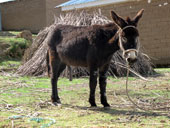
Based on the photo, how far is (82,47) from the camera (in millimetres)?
5746

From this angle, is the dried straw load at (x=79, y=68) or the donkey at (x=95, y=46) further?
the dried straw load at (x=79, y=68)

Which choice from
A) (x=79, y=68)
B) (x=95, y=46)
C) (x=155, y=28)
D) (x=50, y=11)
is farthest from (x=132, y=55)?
(x=50, y=11)

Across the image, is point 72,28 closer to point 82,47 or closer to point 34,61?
point 82,47

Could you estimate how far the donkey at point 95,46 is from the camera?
193 inches

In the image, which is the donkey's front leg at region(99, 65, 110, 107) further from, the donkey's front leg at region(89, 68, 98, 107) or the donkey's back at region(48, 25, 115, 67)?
the donkey's back at region(48, 25, 115, 67)

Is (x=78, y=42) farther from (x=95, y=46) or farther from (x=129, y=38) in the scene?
(x=129, y=38)

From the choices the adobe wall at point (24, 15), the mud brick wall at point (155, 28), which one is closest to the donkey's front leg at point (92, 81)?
the mud brick wall at point (155, 28)

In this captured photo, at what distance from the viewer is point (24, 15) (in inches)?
1215

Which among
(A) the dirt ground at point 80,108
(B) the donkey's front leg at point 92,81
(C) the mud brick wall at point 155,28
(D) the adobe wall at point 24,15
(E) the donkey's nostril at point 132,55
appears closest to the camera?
(A) the dirt ground at point 80,108

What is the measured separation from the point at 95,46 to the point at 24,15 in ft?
88.4

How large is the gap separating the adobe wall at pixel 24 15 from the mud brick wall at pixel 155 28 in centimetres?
1694

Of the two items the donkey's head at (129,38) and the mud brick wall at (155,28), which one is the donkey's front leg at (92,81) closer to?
the donkey's head at (129,38)

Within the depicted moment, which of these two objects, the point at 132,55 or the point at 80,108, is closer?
the point at 132,55

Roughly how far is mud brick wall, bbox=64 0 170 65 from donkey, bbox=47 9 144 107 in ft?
25.2
